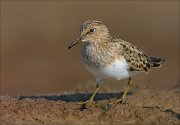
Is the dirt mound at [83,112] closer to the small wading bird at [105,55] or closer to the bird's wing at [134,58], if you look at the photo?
the small wading bird at [105,55]

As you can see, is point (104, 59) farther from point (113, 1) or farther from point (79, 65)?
point (113, 1)

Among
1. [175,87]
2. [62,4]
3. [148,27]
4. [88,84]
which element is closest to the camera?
[175,87]

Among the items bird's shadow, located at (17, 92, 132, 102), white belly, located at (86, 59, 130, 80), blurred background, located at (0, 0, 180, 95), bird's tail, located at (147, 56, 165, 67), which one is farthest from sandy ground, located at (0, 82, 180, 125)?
blurred background, located at (0, 0, 180, 95)

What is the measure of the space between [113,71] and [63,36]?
13.9m

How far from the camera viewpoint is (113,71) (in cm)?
1051

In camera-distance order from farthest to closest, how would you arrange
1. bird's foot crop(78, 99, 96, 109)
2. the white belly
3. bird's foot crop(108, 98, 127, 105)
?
bird's foot crop(108, 98, 127, 105)
bird's foot crop(78, 99, 96, 109)
the white belly

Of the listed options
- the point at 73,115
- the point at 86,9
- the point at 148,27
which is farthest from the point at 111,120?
the point at 86,9

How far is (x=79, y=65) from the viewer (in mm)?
21531

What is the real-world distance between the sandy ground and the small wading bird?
1.27ft

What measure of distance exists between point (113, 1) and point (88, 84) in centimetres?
1486

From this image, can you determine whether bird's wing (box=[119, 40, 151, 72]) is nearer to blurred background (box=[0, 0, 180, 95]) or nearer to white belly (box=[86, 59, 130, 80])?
white belly (box=[86, 59, 130, 80])

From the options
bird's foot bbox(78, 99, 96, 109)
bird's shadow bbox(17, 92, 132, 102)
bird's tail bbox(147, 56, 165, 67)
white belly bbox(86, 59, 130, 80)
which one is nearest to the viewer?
white belly bbox(86, 59, 130, 80)

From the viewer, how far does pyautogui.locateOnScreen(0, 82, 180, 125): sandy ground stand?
1027cm

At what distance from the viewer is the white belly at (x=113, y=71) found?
10492 mm
